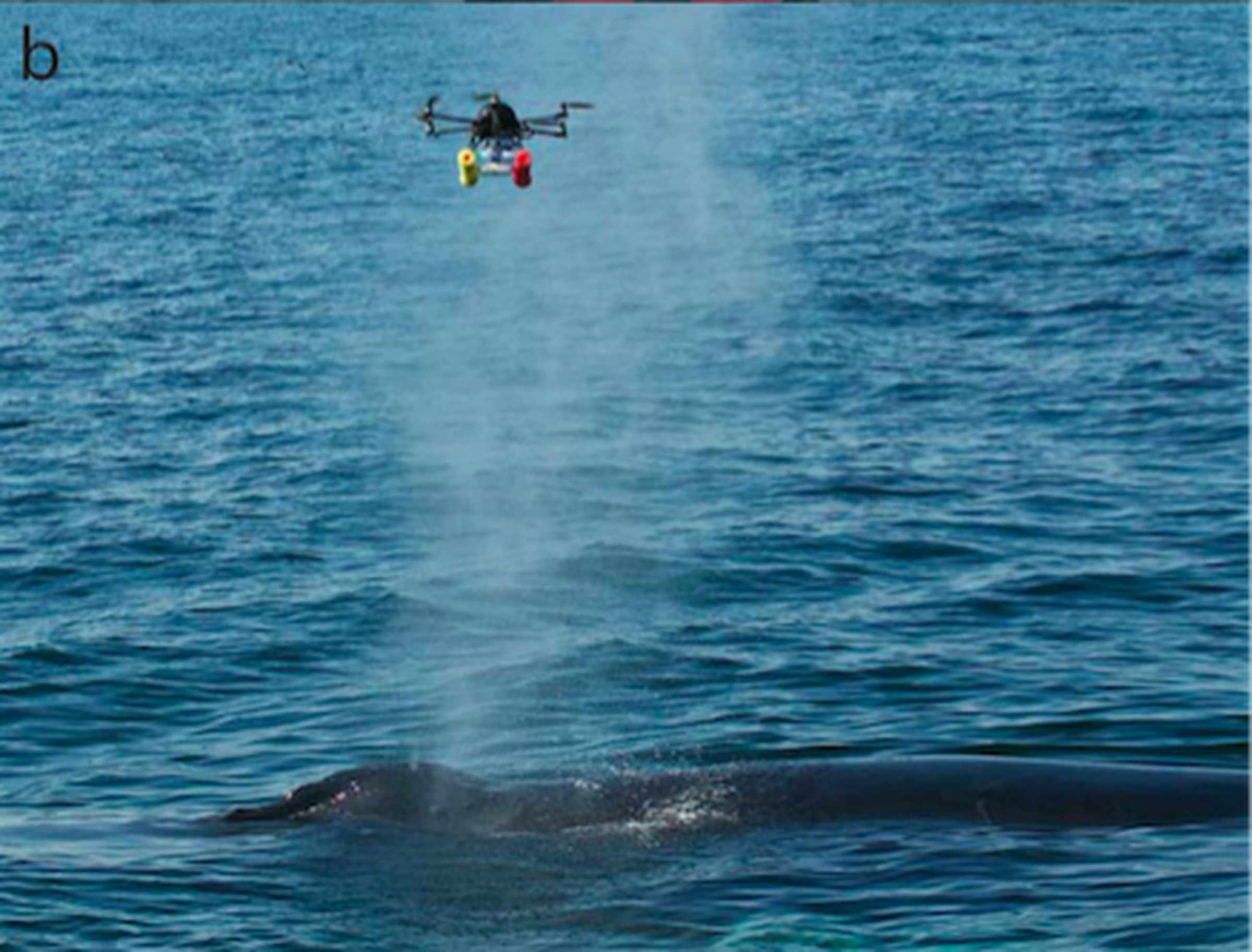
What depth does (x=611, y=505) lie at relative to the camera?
41.7m

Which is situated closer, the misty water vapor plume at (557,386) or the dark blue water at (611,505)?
the dark blue water at (611,505)

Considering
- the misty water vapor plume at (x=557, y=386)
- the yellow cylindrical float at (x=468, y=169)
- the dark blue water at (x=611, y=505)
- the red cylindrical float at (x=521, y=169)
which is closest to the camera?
the dark blue water at (x=611, y=505)

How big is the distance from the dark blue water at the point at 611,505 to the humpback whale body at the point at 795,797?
451 mm

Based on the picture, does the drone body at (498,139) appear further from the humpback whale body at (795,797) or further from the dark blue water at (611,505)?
the humpback whale body at (795,797)

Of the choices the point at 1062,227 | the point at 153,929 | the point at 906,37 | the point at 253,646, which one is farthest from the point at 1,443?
the point at 906,37

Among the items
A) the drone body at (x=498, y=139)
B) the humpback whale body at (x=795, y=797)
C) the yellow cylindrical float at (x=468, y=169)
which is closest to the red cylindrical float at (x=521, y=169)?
the drone body at (x=498, y=139)

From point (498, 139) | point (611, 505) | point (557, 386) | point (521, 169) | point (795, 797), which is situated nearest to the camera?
point (795, 797)

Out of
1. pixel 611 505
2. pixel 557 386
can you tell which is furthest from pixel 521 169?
pixel 557 386

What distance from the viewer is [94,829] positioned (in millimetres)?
25391

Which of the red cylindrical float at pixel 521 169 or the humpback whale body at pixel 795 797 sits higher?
the red cylindrical float at pixel 521 169

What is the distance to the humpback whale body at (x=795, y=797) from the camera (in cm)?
2395

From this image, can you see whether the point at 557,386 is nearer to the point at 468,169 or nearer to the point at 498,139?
the point at 498,139

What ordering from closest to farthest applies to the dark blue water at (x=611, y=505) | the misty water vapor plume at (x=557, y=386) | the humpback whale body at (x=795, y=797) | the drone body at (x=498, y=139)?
1. the dark blue water at (x=611, y=505)
2. the humpback whale body at (x=795, y=797)
3. the drone body at (x=498, y=139)
4. the misty water vapor plume at (x=557, y=386)

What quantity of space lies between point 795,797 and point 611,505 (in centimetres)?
1756
